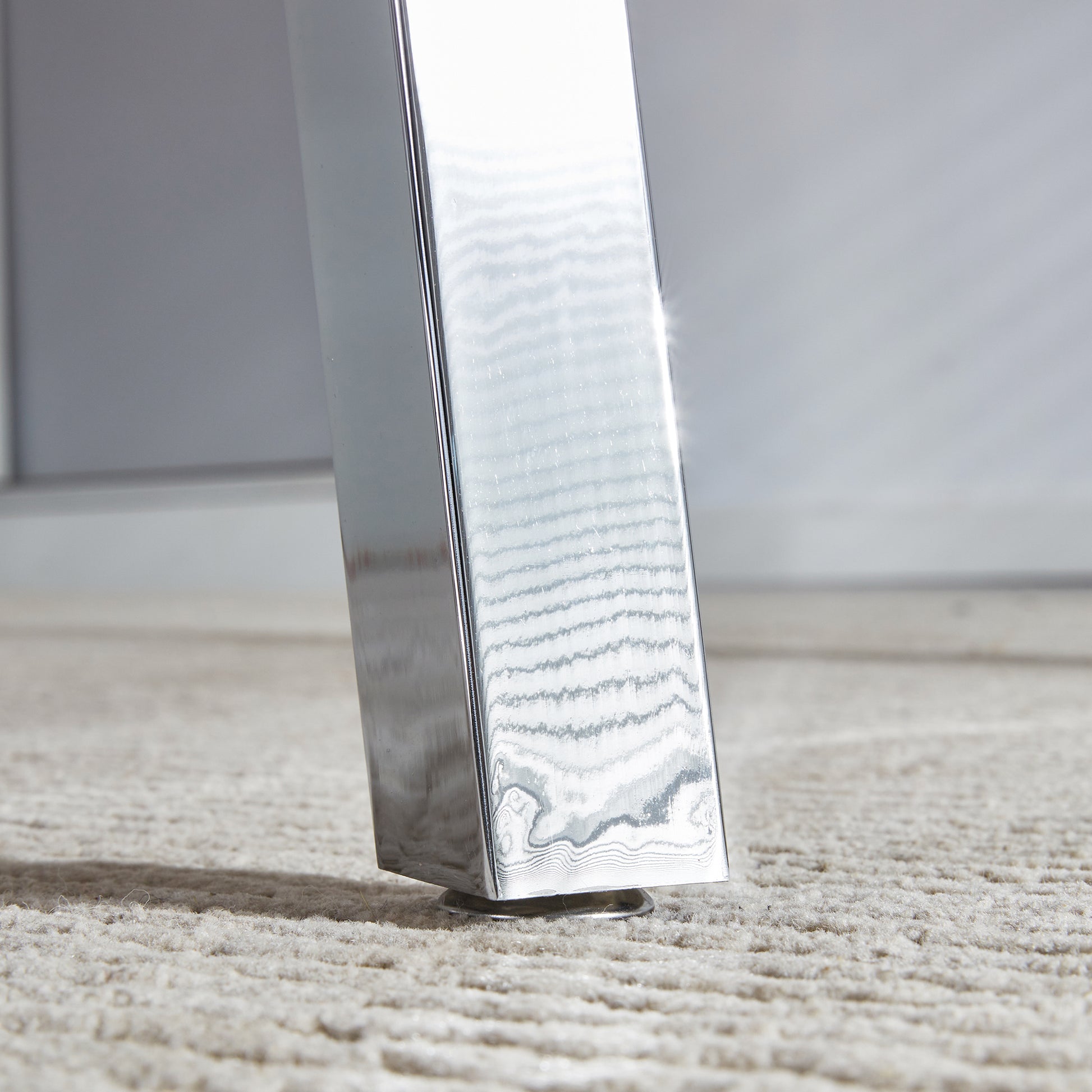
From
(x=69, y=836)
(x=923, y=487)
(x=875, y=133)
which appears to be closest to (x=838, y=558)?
(x=923, y=487)

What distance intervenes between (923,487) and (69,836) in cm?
143

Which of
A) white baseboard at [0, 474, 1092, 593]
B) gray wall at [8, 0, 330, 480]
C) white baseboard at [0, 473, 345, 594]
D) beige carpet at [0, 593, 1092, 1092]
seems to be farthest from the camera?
gray wall at [8, 0, 330, 480]

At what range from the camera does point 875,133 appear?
167cm

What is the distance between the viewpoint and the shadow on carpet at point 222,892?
0.28 m

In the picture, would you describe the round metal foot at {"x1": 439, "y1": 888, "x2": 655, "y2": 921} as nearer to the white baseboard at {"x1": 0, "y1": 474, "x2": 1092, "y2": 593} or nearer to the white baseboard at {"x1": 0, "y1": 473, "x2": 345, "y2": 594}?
the white baseboard at {"x1": 0, "y1": 474, "x2": 1092, "y2": 593}

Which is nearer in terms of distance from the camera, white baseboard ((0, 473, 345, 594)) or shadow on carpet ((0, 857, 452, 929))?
shadow on carpet ((0, 857, 452, 929))

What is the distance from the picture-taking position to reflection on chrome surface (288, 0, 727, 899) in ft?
0.85

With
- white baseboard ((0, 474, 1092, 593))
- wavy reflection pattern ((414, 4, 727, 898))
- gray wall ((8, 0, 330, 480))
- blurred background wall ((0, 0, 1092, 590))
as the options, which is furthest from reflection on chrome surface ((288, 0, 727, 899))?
gray wall ((8, 0, 330, 480))

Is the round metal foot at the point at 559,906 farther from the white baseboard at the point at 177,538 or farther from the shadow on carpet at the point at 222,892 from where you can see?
the white baseboard at the point at 177,538

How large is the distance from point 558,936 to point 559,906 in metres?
0.02

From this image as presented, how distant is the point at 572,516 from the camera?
10.6 inches

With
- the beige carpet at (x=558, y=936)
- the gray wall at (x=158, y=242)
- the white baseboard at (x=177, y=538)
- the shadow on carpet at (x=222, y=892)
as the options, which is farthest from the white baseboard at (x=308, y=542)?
the shadow on carpet at (x=222, y=892)

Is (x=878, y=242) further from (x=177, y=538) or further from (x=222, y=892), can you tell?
(x=222, y=892)

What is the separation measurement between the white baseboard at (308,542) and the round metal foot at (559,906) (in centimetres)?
120
